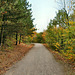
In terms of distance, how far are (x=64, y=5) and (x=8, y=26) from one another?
288 inches

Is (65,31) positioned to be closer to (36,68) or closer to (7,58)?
(36,68)

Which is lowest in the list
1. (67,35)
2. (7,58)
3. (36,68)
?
(36,68)

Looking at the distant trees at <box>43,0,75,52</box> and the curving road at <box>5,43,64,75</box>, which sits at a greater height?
the distant trees at <box>43,0,75,52</box>

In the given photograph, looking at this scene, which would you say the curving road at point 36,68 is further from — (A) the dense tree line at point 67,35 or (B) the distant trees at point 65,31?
(B) the distant trees at point 65,31

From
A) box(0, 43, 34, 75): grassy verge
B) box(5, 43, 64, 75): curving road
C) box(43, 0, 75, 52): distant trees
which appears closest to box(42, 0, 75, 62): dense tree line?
box(43, 0, 75, 52): distant trees

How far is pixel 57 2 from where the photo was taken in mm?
9883

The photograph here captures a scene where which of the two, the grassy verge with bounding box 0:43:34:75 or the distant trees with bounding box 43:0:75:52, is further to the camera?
the grassy verge with bounding box 0:43:34:75

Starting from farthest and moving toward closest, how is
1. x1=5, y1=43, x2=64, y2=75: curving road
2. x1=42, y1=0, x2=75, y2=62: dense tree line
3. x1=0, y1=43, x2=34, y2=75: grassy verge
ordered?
x1=0, y1=43, x2=34, y2=75: grassy verge
x1=42, y1=0, x2=75, y2=62: dense tree line
x1=5, y1=43, x2=64, y2=75: curving road

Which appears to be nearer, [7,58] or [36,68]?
[36,68]

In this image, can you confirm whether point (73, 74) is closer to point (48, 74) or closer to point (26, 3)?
point (48, 74)

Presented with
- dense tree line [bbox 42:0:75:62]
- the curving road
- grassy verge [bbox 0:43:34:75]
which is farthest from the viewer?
grassy verge [bbox 0:43:34:75]

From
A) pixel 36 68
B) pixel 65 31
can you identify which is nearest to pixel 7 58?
pixel 36 68

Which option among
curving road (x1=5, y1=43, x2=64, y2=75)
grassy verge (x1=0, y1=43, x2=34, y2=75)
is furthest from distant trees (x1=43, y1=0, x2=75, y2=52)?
grassy verge (x1=0, y1=43, x2=34, y2=75)

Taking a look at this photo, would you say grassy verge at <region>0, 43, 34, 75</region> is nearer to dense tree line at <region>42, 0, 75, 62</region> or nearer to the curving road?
the curving road
